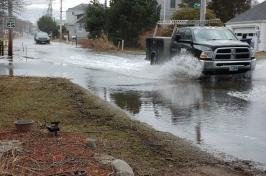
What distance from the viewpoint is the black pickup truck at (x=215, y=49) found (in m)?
16.2

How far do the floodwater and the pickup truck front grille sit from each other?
0.78m

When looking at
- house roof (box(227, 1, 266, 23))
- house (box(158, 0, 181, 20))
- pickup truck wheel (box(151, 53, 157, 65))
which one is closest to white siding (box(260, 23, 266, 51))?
house roof (box(227, 1, 266, 23))

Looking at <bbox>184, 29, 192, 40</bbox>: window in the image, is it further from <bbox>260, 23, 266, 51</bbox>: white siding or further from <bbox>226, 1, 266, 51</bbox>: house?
<bbox>260, 23, 266, 51</bbox>: white siding

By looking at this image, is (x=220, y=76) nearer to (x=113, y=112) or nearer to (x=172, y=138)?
(x=113, y=112)

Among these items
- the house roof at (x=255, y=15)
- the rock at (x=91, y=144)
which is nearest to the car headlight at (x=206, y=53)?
the rock at (x=91, y=144)

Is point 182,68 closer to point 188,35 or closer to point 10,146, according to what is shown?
point 188,35

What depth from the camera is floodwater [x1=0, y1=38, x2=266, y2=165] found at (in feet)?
25.8

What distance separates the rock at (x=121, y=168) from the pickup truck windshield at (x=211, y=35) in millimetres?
12201

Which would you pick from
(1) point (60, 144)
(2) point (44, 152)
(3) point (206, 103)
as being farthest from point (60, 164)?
(3) point (206, 103)

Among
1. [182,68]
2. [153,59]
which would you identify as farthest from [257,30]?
[182,68]

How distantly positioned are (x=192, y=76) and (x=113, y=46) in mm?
28597

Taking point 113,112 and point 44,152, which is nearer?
point 44,152

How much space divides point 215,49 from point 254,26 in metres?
25.8

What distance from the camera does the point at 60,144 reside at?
21.7 feet
